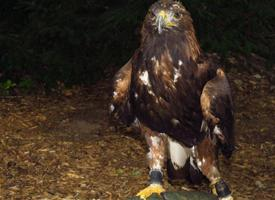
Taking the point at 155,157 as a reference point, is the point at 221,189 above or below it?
below

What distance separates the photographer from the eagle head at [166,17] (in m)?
4.32

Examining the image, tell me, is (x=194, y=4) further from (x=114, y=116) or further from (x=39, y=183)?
(x=39, y=183)

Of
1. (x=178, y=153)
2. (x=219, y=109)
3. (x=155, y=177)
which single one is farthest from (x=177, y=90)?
(x=155, y=177)

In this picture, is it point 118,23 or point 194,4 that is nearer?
point 194,4

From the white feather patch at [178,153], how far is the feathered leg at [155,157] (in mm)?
76

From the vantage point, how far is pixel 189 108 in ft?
15.1

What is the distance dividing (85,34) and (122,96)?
2802 millimetres

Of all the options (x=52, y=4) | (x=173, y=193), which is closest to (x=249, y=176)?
(x=173, y=193)

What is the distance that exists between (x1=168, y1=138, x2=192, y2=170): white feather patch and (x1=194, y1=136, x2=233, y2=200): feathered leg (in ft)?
0.47

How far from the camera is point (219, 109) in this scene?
179 inches

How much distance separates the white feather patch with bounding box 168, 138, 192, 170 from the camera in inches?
196

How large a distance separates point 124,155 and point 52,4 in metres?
2.30

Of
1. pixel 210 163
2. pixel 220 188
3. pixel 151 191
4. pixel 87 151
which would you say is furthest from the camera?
pixel 87 151

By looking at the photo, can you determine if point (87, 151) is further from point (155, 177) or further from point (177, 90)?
point (177, 90)
